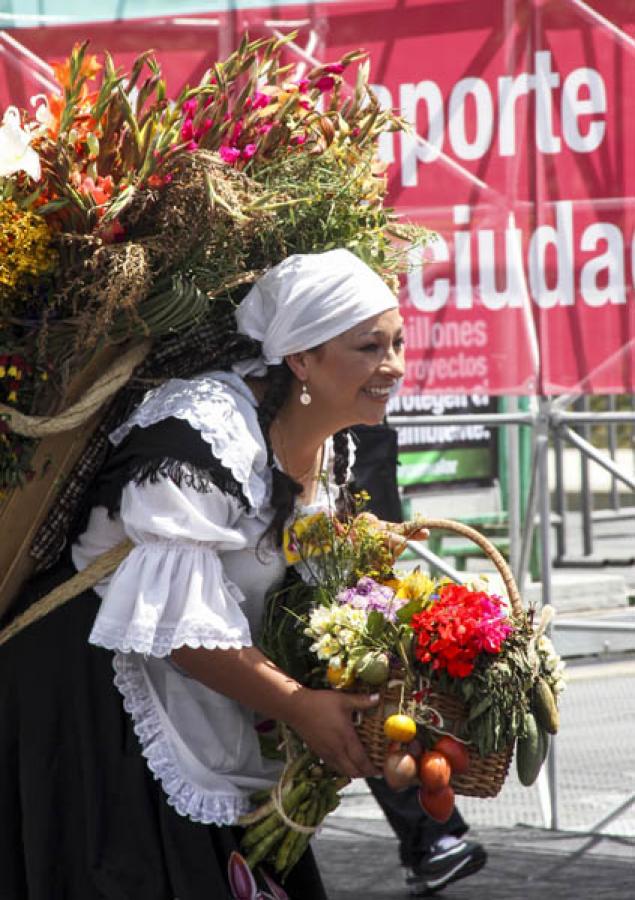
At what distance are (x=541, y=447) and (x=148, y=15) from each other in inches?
78.2

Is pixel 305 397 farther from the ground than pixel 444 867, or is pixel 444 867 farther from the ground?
pixel 305 397

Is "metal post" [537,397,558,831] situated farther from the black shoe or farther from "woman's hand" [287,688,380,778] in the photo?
"woman's hand" [287,688,380,778]

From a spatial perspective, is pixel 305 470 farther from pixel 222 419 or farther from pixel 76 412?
pixel 76 412

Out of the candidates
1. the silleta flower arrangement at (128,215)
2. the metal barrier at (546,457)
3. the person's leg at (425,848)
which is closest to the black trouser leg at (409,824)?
the person's leg at (425,848)

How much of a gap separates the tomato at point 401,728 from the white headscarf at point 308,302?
2.24 feet

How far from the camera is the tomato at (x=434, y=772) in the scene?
9.07 ft

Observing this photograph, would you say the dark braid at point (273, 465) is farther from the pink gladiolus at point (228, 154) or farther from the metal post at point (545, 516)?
the metal post at point (545, 516)

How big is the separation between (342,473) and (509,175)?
7.52 feet

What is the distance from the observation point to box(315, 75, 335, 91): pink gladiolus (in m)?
3.36

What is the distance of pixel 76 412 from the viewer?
303cm

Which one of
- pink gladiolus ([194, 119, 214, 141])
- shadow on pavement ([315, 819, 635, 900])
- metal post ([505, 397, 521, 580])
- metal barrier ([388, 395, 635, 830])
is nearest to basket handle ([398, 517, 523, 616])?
pink gladiolus ([194, 119, 214, 141])

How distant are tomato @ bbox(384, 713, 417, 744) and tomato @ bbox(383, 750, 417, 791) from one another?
37mm

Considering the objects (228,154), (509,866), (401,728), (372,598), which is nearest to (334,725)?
(401,728)

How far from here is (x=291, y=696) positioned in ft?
9.42
